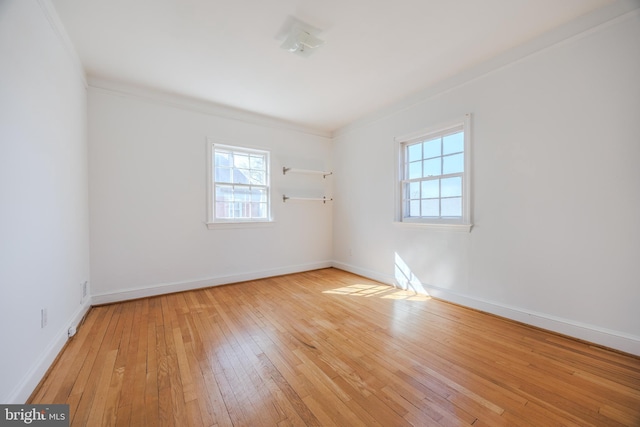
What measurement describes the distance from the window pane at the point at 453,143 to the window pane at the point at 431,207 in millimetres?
640

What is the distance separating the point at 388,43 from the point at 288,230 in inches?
120

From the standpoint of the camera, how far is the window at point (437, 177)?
2865 millimetres

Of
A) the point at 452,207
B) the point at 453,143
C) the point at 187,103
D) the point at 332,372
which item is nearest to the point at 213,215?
the point at 187,103

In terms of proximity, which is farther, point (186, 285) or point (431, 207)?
point (186, 285)

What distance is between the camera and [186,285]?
11.1 feet

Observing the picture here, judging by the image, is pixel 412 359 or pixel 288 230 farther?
pixel 288 230

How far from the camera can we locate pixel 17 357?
1378mm

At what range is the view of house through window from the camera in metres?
3.72

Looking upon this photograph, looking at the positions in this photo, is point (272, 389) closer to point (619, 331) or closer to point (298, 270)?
point (619, 331)

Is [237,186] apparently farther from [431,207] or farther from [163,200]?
[431,207]

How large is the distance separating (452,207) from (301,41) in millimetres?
2465

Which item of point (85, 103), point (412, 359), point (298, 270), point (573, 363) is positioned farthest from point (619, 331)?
point (85, 103)

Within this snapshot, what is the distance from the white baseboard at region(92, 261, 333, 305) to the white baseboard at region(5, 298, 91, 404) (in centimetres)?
61

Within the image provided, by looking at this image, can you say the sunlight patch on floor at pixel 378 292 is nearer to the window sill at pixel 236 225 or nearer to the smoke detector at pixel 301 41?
the window sill at pixel 236 225
